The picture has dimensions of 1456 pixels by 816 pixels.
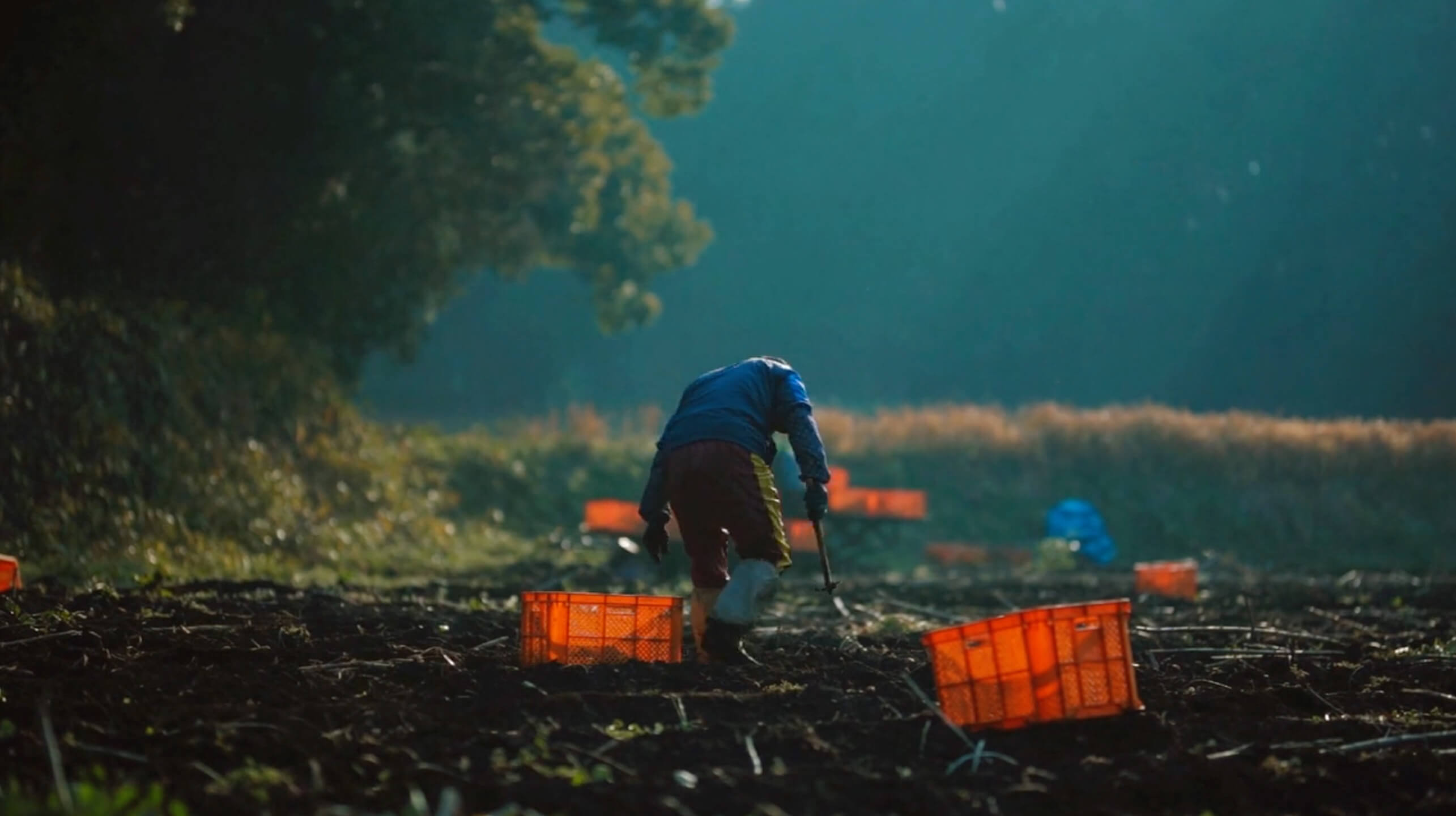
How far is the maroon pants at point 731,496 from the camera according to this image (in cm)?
817

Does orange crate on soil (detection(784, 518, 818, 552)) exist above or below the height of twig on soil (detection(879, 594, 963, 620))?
above

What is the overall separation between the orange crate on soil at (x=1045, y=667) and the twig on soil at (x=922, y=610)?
14.6 feet

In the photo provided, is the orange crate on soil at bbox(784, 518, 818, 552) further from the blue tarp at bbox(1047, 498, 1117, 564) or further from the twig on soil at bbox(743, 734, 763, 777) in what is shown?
the twig on soil at bbox(743, 734, 763, 777)

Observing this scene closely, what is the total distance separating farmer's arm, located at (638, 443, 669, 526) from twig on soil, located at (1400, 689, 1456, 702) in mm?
3590

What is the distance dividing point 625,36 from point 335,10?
5268 millimetres

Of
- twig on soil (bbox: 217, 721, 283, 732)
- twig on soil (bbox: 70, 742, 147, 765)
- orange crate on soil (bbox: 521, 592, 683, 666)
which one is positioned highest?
orange crate on soil (bbox: 521, 592, 683, 666)

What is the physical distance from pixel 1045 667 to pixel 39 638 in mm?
4863

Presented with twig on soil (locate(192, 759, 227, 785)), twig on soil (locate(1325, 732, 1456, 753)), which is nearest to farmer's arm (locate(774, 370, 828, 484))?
twig on soil (locate(1325, 732, 1456, 753))

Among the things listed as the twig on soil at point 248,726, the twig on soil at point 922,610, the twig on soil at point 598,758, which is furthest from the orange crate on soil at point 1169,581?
the twig on soil at point 248,726

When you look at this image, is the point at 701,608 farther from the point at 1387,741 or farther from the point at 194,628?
the point at 1387,741

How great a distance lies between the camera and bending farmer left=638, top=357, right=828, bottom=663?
26.7ft

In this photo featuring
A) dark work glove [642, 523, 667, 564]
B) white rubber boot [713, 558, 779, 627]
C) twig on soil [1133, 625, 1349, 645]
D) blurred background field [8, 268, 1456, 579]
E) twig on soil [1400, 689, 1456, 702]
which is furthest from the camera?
blurred background field [8, 268, 1456, 579]

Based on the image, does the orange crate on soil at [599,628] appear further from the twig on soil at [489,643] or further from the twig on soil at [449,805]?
the twig on soil at [449,805]

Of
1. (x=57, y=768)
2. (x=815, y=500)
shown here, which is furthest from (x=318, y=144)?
(x=57, y=768)
